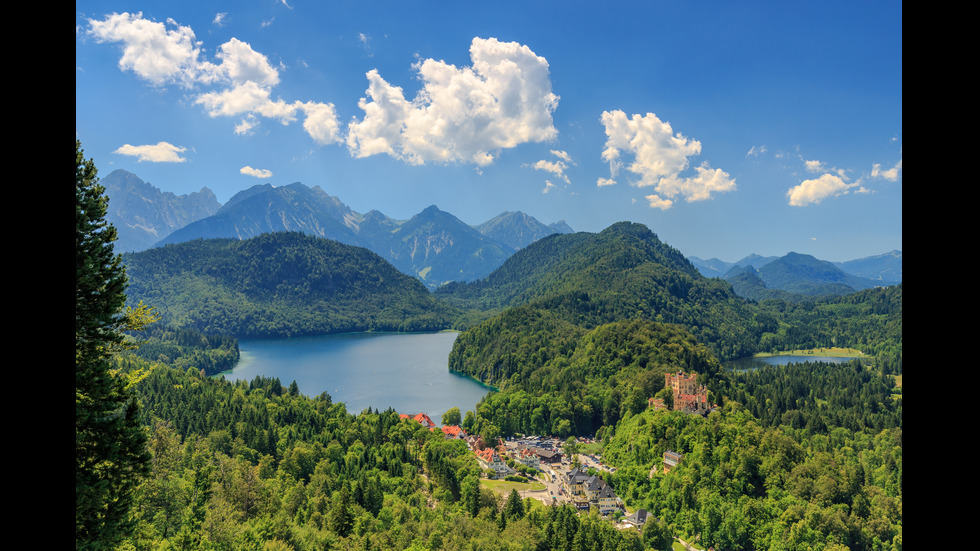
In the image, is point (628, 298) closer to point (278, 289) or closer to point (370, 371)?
point (370, 371)

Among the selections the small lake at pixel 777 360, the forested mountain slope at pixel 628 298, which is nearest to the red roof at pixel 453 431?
the forested mountain slope at pixel 628 298

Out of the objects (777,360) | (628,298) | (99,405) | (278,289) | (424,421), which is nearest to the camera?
(99,405)

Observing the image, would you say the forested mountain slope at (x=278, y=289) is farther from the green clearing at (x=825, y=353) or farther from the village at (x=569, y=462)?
the village at (x=569, y=462)

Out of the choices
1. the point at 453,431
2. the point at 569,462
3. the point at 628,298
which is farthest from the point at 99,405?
the point at 628,298

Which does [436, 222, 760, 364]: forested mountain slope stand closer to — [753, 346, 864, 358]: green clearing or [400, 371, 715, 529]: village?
[753, 346, 864, 358]: green clearing

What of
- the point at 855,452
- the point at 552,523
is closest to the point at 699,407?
the point at 855,452
